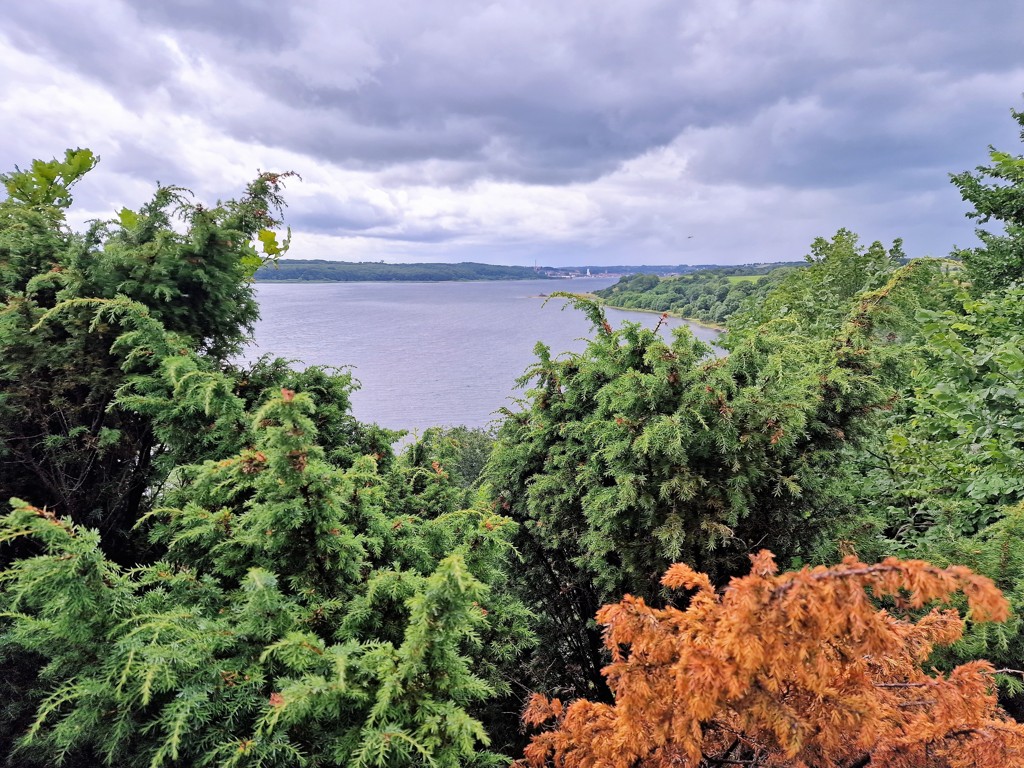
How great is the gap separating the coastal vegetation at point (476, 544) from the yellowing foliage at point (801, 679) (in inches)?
0.8

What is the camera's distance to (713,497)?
511cm

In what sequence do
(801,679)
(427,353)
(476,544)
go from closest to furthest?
1. (801,679)
2. (476,544)
3. (427,353)

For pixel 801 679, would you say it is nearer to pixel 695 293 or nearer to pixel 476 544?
pixel 476 544

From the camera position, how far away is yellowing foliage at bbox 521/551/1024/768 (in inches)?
84.1

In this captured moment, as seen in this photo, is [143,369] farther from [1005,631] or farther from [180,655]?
[1005,631]

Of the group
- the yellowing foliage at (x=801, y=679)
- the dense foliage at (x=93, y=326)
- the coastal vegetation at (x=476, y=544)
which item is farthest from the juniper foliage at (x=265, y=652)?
the dense foliage at (x=93, y=326)

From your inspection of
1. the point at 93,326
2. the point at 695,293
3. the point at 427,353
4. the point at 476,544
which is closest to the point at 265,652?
the point at 476,544

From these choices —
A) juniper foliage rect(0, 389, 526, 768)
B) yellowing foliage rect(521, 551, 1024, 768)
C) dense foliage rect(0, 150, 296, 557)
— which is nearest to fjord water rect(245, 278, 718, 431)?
dense foliage rect(0, 150, 296, 557)

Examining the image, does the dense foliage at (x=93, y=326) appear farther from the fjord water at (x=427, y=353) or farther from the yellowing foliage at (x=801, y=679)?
the yellowing foliage at (x=801, y=679)

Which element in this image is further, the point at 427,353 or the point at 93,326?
the point at 427,353

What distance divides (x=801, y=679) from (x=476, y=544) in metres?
2.39

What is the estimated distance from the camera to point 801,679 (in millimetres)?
2463

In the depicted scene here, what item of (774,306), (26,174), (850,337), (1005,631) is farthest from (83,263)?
(774,306)

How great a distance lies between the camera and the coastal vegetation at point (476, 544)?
251cm
